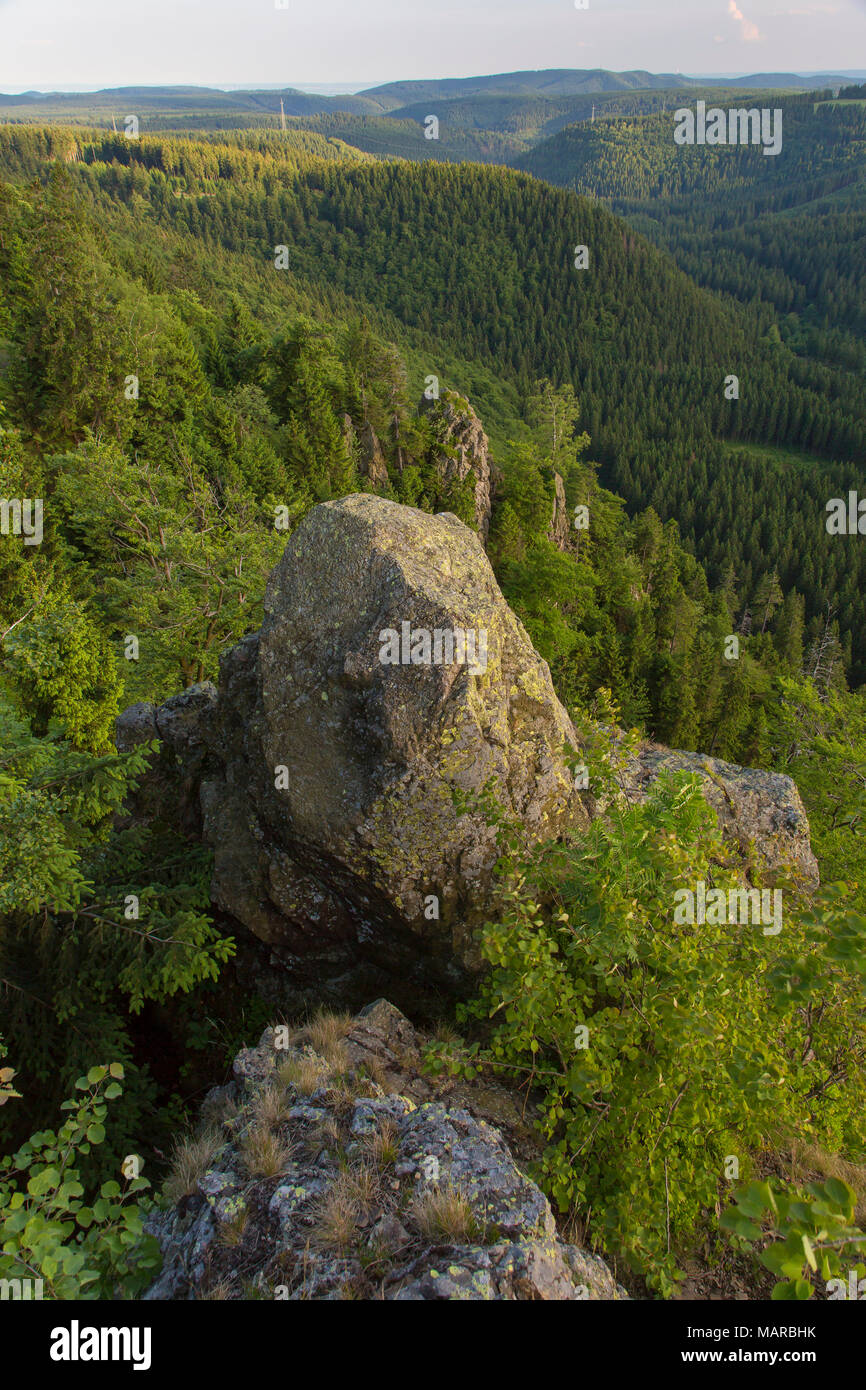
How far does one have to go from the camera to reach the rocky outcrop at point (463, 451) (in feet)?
165

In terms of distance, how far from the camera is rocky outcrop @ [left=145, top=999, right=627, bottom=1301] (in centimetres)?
470

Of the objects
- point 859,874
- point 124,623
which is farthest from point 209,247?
point 859,874

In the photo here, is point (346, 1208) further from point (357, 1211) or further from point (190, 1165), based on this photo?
point (190, 1165)

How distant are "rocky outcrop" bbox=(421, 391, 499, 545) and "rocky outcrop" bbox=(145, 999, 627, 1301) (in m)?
45.4

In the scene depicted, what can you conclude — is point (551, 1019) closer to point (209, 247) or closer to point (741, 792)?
point (741, 792)

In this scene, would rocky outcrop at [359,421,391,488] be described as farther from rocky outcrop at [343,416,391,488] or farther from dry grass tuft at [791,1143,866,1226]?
dry grass tuft at [791,1143,866,1226]

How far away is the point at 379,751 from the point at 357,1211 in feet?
15.2

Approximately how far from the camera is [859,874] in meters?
18.7

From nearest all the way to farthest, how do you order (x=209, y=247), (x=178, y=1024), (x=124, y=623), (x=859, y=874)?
(x=178, y=1024), (x=859, y=874), (x=124, y=623), (x=209, y=247)

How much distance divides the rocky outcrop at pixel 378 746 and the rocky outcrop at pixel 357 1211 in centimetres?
251

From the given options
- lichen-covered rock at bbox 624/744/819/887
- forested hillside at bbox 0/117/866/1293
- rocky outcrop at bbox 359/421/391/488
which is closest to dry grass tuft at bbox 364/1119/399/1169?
forested hillside at bbox 0/117/866/1293

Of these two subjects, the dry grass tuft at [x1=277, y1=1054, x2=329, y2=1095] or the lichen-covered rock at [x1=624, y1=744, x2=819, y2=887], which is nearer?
the dry grass tuft at [x1=277, y1=1054, x2=329, y2=1095]

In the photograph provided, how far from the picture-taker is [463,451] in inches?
2066
